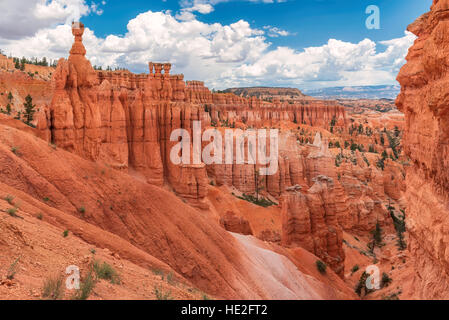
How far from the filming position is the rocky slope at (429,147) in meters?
8.20

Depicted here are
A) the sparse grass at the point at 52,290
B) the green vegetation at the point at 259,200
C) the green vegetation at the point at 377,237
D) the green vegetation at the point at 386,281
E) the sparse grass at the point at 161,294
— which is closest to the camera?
the sparse grass at the point at 52,290

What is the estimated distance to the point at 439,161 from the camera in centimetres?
873

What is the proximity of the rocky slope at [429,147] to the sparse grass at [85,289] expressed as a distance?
25.6ft

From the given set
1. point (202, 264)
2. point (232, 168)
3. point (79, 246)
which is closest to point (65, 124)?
point (202, 264)

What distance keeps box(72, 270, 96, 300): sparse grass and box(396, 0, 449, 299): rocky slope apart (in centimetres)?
782

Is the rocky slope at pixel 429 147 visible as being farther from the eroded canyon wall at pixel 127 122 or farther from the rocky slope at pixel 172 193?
the eroded canyon wall at pixel 127 122

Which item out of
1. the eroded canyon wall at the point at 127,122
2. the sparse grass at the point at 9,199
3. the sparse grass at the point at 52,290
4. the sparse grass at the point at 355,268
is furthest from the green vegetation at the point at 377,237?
the sparse grass at the point at 52,290

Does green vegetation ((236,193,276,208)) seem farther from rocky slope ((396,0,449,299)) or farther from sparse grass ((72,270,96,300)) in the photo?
sparse grass ((72,270,96,300))

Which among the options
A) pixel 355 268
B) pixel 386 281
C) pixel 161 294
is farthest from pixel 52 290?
pixel 355 268

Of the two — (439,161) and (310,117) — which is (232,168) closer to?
(439,161)

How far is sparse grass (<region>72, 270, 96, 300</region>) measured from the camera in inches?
246

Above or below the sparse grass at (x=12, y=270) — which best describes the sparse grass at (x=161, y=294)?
below

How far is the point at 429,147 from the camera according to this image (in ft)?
30.6

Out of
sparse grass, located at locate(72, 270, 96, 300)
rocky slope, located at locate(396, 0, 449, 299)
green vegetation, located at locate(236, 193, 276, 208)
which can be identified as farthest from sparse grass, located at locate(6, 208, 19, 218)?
green vegetation, located at locate(236, 193, 276, 208)
